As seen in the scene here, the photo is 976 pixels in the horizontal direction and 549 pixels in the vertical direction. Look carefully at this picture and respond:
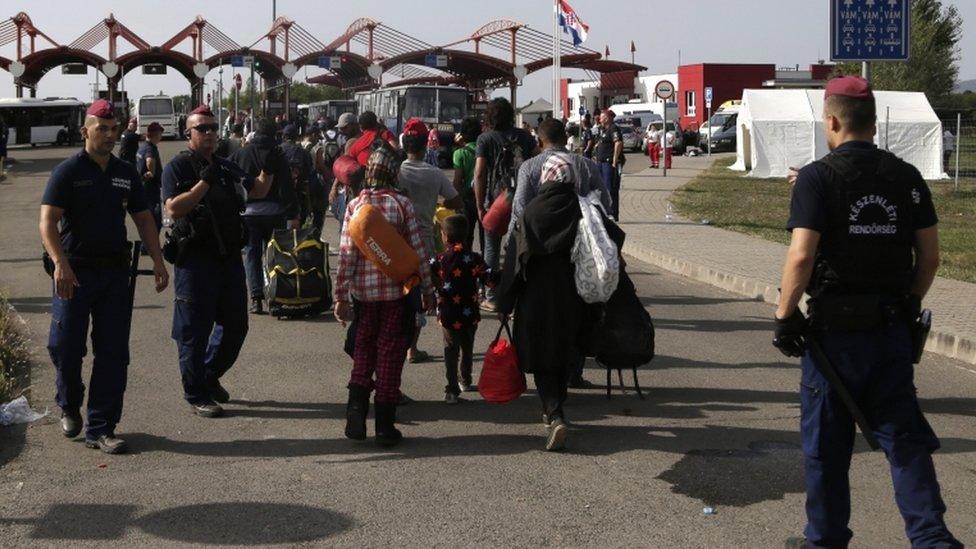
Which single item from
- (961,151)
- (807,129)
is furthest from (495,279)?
(807,129)

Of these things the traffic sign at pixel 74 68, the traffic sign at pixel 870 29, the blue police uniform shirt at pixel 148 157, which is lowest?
the blue police uniform shirt at pixel 148 157

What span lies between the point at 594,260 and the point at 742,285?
715 centimetres

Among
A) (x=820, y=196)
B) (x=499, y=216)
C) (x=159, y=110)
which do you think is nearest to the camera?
(x=820, y=196)

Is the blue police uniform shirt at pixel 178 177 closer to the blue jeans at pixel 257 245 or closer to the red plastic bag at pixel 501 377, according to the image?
the red plastic bag at pixel 501 377

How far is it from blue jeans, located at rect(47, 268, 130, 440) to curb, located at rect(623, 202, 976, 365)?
612 cm

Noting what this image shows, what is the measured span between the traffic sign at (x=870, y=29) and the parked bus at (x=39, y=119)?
55.3 meters

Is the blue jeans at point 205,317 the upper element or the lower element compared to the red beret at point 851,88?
lower

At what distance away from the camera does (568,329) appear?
6.96 metres

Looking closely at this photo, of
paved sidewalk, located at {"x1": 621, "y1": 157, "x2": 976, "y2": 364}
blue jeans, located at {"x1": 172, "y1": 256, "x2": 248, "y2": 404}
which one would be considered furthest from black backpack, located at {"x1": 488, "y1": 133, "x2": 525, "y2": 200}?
paved sidewalk, located at {"x1": 621, "y1": 157, "x2": 976, "y2": 364}

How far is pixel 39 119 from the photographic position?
61.3m

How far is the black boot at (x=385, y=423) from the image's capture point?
23.1 feet

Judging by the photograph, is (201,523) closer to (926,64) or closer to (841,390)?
(841,390)

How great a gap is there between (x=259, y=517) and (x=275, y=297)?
5.84 m

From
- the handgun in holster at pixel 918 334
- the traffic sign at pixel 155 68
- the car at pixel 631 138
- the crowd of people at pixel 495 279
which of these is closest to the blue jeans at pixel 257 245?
the crowd of people at pixel 495 279
